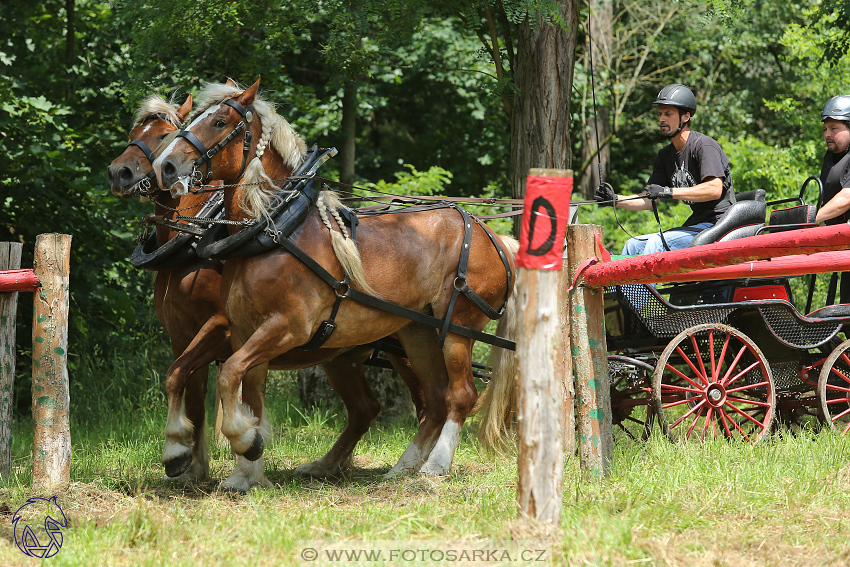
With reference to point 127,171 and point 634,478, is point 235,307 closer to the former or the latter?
point 127,171

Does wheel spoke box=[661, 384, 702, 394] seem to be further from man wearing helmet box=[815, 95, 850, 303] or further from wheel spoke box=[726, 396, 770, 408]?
man wearing helmet box=[815, 95, 850, 303]

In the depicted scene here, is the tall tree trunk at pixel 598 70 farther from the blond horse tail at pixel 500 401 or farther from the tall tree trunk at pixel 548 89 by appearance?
the blond horse tail at pixel 500 401

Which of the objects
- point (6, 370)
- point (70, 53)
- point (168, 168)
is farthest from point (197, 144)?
point (70, 53)

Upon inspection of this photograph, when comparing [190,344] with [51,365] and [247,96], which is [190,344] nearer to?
[51,365]

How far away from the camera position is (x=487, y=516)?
343 cm

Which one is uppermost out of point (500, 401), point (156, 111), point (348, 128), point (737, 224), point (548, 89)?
point (348, 128)

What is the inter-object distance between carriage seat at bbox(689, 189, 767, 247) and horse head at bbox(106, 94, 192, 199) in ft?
10.8

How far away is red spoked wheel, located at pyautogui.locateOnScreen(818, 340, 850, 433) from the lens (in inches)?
206

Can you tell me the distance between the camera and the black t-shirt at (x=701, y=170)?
530 cm

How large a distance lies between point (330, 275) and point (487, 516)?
1532mm

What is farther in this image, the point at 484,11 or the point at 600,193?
the point at 484,11

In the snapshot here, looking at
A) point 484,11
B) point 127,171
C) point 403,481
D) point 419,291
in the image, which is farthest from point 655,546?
point 484,11

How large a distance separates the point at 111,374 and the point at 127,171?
14.1 ft

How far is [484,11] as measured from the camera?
264 inches
